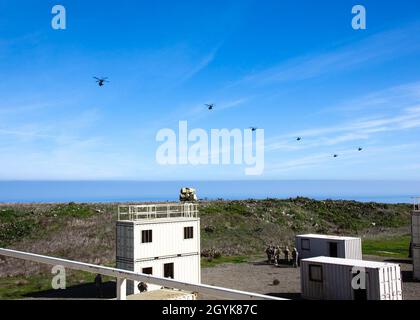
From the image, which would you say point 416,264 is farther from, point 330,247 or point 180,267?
point 180,267

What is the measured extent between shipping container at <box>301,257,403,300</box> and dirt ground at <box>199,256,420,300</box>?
2.19 metres

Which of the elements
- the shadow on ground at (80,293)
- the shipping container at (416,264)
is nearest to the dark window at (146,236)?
the shadow on ground at (80,293)

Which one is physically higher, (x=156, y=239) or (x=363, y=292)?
(x=156, y=239)

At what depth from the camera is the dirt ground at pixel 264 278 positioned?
28.3 metres

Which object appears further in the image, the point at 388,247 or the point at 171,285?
the point at 388,247

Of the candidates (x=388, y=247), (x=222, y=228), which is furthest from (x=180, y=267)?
(x=388, y=247)

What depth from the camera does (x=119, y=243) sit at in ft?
A: 91.8

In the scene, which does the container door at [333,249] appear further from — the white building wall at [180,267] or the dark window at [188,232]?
the dark window at [188,232]

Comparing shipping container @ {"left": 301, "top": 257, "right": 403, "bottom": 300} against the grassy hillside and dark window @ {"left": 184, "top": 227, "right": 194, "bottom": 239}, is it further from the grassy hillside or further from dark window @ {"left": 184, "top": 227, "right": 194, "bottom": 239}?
the grassy hillside

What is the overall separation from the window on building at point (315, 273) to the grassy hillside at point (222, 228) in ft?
56.8

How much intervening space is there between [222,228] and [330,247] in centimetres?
2405

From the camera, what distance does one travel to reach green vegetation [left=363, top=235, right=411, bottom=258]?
4522 cm

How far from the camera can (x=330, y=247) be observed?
35.8m
